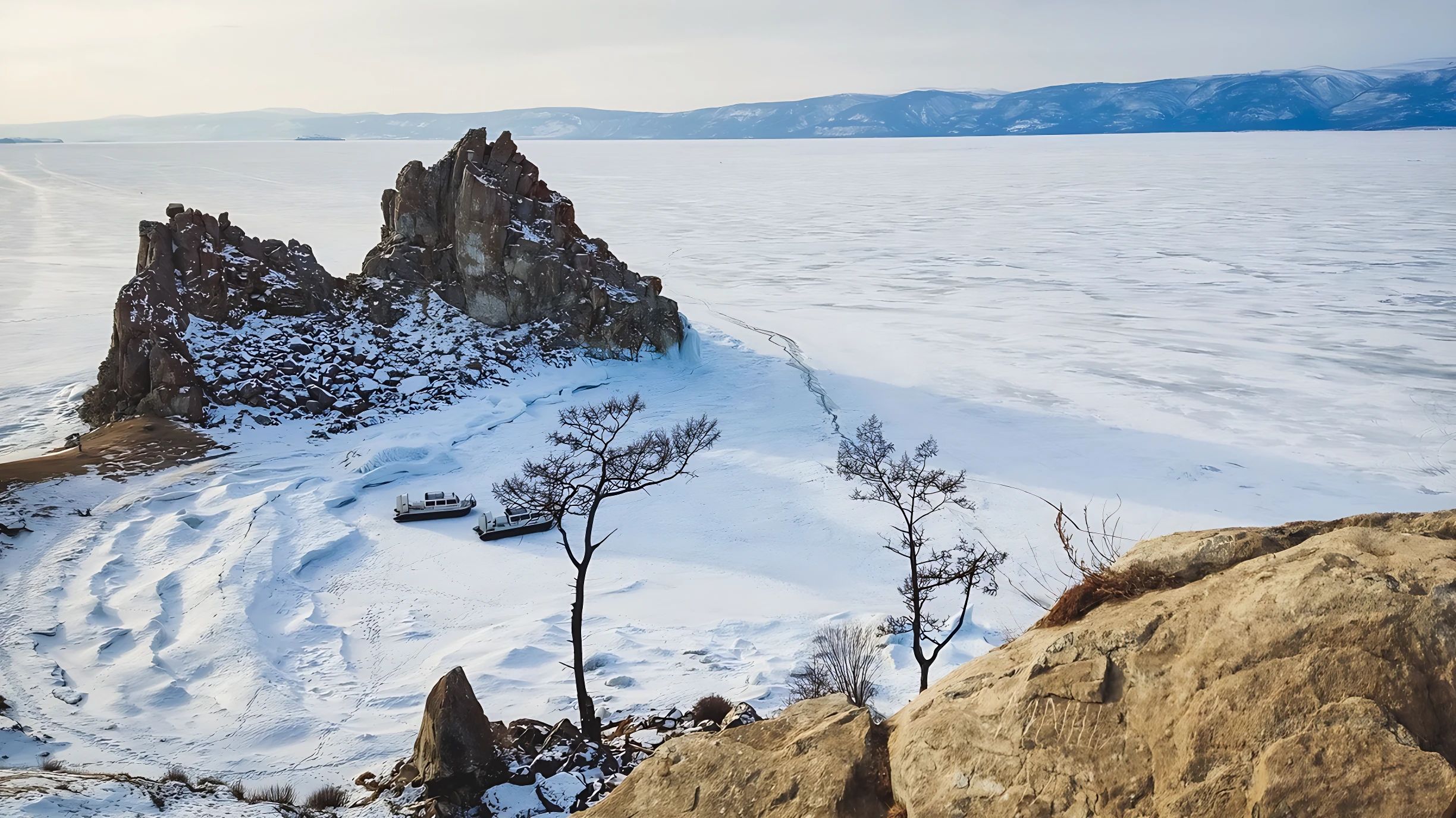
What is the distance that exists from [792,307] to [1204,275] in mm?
25210

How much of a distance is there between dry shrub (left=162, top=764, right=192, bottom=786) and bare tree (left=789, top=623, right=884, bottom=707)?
8892mm

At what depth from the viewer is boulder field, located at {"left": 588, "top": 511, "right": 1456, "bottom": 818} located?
14.0ft

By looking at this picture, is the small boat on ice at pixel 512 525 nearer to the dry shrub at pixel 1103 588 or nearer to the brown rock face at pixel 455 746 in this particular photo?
the brown rock face at pixel 455 746

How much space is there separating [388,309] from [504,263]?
5.36 m

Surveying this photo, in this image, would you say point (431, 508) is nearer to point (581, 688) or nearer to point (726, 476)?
point (726, 476)

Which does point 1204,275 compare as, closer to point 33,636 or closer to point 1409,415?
point 1409,415

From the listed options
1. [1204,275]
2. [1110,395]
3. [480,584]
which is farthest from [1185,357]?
[480,584]

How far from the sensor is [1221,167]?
124m

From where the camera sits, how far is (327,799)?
12.3 meters

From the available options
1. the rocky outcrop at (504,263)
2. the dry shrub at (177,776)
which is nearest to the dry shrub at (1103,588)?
the dry shrub at (177,776)

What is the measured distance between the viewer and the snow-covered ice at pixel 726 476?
688 inches

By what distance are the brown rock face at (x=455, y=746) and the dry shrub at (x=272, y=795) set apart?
5.82 ft

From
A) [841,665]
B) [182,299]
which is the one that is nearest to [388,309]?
[182,299]

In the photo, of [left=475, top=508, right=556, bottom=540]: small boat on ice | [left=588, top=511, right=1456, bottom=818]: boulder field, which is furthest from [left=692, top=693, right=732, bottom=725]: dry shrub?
[left=475, top=508, right=556, bottom=540]: small boat on ice
